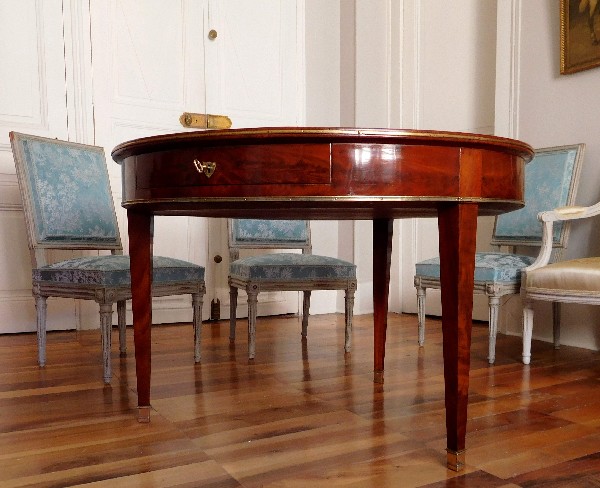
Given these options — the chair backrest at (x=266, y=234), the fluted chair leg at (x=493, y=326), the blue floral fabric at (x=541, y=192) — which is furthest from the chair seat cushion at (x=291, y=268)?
the blue floral fabric at (x=541, y=192)

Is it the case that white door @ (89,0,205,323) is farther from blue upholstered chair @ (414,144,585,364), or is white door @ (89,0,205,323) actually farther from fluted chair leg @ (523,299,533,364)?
fluted chair leg @ (523,299,533,364)

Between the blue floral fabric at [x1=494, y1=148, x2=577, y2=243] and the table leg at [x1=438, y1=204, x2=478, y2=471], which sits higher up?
the blue floral fabric at [x1=494, y1=148, x2=577, y2=243]

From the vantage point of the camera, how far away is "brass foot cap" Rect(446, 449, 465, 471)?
1504mm

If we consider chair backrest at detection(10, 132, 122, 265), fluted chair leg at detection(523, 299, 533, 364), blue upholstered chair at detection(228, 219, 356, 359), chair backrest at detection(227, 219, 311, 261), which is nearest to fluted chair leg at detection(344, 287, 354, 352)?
blue upholstered chair at detection(228, 219, 356, 359)

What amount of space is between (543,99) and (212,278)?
95.5 inches

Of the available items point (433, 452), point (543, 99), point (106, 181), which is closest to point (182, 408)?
point (433, 452)

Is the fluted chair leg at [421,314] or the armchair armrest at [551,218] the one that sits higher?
the armchair armrest at [551,218]

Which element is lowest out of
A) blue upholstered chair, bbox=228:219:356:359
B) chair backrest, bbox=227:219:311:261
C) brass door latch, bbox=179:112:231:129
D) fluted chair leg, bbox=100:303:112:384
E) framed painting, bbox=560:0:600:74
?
fluted chair leg, bbox=100:303:112:384

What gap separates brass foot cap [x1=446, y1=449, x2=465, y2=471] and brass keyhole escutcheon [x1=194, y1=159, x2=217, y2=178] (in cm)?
93

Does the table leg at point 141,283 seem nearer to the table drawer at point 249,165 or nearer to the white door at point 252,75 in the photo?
the table drawer at point 249,165

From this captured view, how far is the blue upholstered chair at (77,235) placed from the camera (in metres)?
2.51

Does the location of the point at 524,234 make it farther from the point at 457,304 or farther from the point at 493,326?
the point at 457,304

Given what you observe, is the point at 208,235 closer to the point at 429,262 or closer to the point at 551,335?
the point at 429,262

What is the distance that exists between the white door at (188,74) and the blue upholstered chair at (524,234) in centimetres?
171
